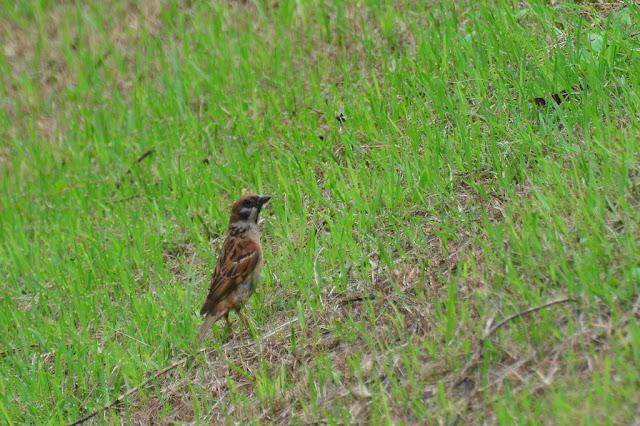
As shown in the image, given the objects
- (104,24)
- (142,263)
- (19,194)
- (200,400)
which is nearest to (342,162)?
(142,263)

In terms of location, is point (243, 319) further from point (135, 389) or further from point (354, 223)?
point (354, 223)

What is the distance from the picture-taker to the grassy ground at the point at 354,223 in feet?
14.0

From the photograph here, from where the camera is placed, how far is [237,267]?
5.78m

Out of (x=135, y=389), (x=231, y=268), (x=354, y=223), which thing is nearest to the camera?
(x=135, y=389)

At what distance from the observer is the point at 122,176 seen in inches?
339

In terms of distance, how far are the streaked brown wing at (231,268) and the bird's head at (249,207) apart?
21 cm

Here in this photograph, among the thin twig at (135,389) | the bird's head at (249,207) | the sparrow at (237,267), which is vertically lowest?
the thin twig at (135,389)

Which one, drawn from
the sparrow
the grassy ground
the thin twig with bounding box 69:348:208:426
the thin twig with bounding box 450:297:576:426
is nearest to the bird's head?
the sparrow

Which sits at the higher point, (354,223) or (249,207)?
(249,207)

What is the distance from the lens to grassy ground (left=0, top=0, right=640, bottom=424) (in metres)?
4.27

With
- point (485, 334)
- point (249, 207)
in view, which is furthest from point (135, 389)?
point (485, 334)

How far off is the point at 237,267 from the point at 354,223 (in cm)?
96

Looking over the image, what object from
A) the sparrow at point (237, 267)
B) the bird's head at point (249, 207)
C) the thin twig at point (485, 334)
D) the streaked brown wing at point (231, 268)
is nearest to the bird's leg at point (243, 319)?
the sparrow at point (237, 267)

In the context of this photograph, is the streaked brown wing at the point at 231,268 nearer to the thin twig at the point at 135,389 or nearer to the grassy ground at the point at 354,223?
the grassy ground at the point at 354,223
